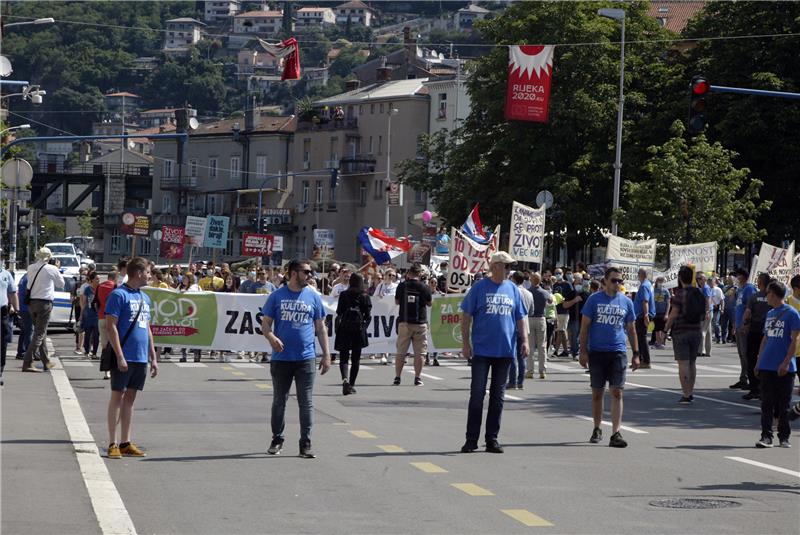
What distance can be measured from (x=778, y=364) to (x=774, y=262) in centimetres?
1797

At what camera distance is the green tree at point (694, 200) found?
48344 mm

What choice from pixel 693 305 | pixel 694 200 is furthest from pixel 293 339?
pixel 694 200

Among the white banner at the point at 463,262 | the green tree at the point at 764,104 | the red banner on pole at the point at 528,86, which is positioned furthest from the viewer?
the green tree at the point at 764,104

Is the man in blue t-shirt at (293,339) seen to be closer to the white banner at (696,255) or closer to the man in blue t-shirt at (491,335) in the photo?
the man in blue t-shirt at (491,335)

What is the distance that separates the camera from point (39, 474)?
1184 centimetres

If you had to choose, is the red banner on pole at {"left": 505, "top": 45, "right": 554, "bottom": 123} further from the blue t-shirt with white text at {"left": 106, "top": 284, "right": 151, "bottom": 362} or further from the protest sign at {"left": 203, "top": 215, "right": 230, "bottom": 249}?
the blue t-shirt with white text at {"left": 106, "top": 284, "right": 151, "bottom": 362}

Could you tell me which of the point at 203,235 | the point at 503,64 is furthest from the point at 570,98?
the point at 203,235

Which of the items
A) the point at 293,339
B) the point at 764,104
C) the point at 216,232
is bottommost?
the point at 293,339

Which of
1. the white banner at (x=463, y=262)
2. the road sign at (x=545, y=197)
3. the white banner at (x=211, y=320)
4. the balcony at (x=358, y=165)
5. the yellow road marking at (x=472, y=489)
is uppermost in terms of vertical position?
the balcony at (x=358, y=165)

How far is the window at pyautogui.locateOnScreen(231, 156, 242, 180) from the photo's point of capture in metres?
124

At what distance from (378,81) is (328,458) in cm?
10824

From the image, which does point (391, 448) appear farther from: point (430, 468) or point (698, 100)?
point (698, 100)

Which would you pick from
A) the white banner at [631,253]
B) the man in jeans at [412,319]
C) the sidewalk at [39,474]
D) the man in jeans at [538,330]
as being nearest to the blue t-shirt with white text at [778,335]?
the sidewalk at [39,474]

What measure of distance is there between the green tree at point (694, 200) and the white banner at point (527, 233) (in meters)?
13.6
